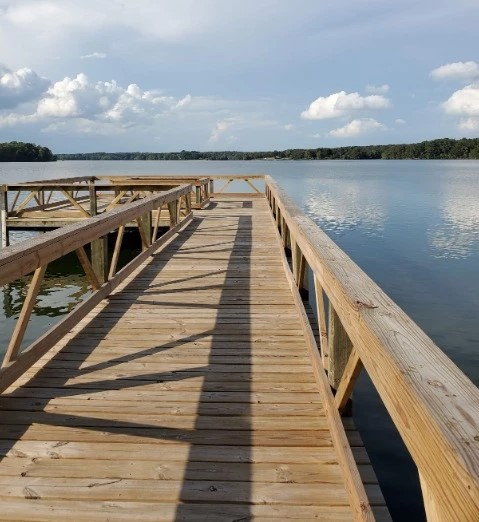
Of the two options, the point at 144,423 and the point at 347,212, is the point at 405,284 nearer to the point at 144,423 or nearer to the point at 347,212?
the point at 144,423

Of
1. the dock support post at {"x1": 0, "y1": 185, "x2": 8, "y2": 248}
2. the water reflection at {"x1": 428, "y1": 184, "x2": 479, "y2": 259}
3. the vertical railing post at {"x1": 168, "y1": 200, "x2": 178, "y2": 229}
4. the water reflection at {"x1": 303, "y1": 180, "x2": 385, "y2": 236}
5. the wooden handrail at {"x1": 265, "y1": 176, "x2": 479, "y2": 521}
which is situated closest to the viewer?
the wooden handrail at {"x1": 265, "y1": 176, "x2": 479, "y2": 521}

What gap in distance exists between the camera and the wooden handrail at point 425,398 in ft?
2.79

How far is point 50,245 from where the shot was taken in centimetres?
302

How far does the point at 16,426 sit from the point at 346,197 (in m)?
35.8

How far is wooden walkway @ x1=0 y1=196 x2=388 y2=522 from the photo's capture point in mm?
2059

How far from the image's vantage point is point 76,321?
4.23 meters

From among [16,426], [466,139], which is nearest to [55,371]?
[16,426]

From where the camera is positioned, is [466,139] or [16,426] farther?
[466,139]

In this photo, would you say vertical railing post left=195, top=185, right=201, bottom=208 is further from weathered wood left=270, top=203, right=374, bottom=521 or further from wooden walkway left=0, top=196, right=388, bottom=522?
weathered wood left=270, top=203, right=374, bottom=521

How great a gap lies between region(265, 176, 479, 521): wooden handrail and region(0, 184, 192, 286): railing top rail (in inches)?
63.7

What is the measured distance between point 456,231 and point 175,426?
20.1 meters

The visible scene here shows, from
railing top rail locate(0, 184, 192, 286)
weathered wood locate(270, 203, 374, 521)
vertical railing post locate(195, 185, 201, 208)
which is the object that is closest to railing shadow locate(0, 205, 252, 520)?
weathered wood locate(270, 203, 374, 521)

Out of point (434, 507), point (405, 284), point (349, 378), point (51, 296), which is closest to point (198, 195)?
point (51, 296)

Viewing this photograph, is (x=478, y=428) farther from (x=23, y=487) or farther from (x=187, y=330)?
(x=187, y=330)
